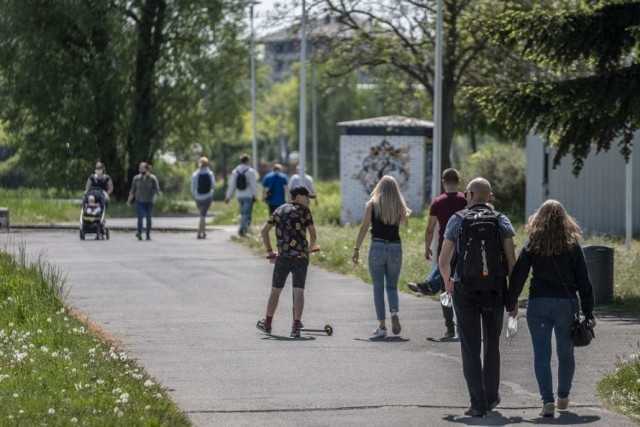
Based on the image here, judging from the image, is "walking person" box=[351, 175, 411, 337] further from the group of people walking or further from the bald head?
the bald head

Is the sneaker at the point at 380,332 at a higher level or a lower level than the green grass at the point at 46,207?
lower

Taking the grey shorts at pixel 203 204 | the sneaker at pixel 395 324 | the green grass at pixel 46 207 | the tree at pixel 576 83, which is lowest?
the sneaker at pixel 395 324

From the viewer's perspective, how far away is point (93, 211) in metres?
30.1

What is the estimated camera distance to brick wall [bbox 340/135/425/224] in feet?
123

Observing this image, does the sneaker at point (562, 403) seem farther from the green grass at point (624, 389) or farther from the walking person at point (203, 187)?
the walking person at point (203, 187)

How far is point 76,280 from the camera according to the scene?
816 inches

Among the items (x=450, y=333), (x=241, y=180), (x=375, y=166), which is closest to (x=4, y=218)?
(x=241, y=180)

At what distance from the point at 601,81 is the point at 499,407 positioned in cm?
867

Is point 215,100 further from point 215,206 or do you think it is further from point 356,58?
point 356,58

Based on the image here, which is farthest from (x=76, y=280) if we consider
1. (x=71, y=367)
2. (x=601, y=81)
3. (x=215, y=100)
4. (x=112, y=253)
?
(x=215, y=100)

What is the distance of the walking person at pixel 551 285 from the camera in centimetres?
1003

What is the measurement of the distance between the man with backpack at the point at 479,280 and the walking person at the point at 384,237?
170 inches

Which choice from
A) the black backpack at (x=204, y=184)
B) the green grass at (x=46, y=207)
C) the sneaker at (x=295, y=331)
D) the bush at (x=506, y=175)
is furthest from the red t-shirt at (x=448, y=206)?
the bush at (x=506, y=175)

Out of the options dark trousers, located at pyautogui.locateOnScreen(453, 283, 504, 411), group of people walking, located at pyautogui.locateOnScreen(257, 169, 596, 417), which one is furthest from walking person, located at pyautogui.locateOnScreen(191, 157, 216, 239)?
dark trousers, located at pyautogui.locateOnScreen(453, 283, 504, 411)
